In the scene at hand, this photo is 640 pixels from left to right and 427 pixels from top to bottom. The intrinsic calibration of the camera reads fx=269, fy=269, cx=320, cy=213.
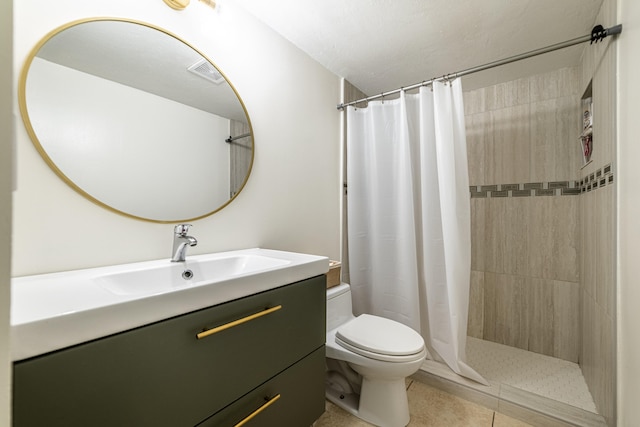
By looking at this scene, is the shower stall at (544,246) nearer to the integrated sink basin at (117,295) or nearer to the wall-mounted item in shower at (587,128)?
the wall-mounted item in shower at (587,128)

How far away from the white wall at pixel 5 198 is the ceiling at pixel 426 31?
143 centimetres

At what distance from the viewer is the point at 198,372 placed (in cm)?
76

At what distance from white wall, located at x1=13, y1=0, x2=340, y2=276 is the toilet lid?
0.59m

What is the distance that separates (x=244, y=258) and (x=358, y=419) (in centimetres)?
106

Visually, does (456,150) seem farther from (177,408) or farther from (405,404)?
(177,408)

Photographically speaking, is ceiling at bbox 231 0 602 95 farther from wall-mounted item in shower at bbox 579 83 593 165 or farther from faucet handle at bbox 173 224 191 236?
faucet handle at bbox 173 224 191 236

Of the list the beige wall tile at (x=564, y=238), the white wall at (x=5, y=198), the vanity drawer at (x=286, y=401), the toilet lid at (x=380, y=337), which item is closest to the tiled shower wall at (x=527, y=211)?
the beige wall tile at (x=564, y=238)

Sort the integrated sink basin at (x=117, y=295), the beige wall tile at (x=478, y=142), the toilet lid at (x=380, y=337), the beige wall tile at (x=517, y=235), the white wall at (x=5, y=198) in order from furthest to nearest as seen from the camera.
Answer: the beige wall tile at (x=478, y=142) → the beige wall tile at (x=517, y=235) → the toilet lid at (x=380, y=337) → the integrated sink basin at (x=117, y=295) → the white wall at (x=5, y=198)

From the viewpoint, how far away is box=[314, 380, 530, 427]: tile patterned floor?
1.39 m

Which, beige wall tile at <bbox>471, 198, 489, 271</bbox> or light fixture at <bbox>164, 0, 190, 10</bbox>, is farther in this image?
beige wall tile at <bbox>471, 198, 489, 271</bbox>

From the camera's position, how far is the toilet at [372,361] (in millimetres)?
1259

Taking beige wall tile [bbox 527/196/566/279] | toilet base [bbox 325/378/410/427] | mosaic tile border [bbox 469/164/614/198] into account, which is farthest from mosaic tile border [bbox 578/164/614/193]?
toilet base [bbox 325/378/410/427]

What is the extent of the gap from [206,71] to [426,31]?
126 cm

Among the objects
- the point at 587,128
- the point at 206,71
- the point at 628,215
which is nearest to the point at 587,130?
the point at 587,128
